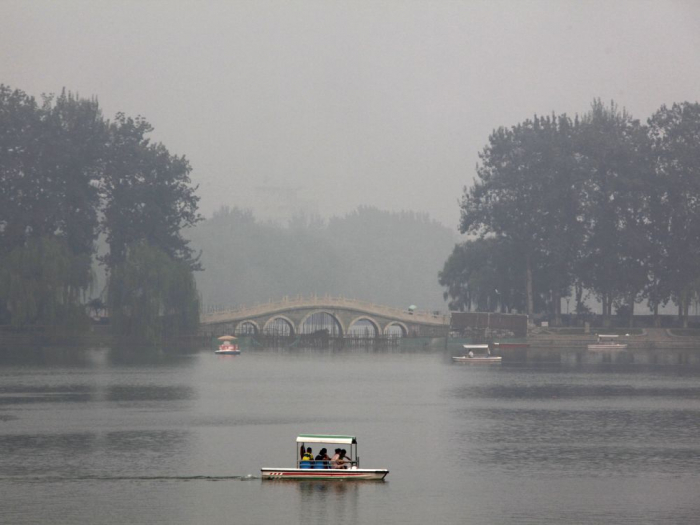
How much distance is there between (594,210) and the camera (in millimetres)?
125750

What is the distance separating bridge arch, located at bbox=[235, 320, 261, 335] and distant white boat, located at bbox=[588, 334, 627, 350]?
3786 centimetres

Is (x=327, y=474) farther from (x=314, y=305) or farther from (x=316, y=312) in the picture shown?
(x=316, y=312)

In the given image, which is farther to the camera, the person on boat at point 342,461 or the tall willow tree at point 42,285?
the tall willow tree at point 42,285

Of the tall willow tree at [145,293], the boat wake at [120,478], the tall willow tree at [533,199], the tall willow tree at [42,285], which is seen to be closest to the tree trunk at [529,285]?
the tall willow tree at [533,199]

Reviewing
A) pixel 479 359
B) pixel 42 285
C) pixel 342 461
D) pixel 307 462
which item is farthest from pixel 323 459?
pixel 479 359

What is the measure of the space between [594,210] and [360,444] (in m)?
76.1

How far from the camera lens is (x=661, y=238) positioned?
414 feet

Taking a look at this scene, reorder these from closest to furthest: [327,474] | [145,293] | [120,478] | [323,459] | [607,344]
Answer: [327,474] < [323,459] < [120,478] < [145,293] < [607,344]

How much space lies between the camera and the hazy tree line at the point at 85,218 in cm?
10931

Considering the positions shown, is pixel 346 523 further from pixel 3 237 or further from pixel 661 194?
pixel 661 194

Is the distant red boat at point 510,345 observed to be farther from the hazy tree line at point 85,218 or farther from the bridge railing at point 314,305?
the hazy tree line at point 85,218

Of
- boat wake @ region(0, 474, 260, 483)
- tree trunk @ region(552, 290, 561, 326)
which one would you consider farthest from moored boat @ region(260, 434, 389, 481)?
tree trunk @ region(552, 290, 561, 326)

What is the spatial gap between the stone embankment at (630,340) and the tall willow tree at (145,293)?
4087 cm

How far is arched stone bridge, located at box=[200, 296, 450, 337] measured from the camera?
129750 mm
